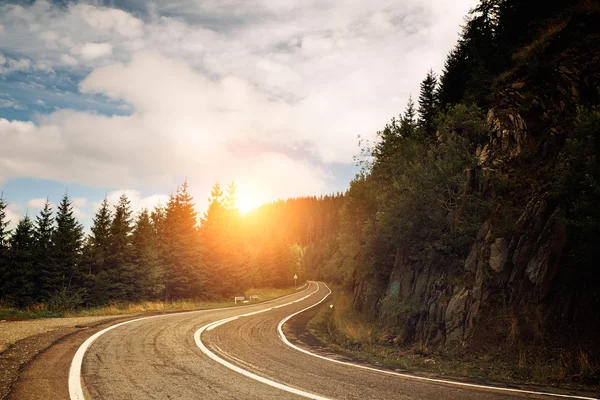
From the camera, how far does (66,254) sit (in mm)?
26656

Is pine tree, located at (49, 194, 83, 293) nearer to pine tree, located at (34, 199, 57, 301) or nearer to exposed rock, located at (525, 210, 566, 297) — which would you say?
pine tree, located at (34, 199, 57, 301)

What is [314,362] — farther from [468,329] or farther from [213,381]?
[468,329]

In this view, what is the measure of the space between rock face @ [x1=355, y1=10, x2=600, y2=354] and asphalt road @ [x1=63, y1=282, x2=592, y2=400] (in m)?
4.21

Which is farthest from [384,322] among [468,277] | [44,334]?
[44,334]

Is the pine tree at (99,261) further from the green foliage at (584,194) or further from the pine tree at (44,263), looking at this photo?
the green foliage at (584,194)

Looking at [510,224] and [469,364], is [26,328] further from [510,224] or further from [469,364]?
[510,224]

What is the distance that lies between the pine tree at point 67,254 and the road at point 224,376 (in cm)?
2281

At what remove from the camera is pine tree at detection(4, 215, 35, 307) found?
24.6m

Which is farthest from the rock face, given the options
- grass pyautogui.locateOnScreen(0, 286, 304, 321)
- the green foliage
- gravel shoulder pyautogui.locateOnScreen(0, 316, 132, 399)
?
grass pyautogui.locateOnScreen(0, 286, 304, 321)

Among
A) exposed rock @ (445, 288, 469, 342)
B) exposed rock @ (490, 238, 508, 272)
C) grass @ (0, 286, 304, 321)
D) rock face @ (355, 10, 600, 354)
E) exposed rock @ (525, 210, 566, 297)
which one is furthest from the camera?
grass @ (0, 286, 304, 321)

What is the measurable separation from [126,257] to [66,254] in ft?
15.3

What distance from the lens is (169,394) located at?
15.9 feet

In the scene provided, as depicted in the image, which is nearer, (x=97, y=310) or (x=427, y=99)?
(x=97, y=310)

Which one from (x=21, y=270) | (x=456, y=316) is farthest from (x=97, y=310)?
(x=456, y=316)
